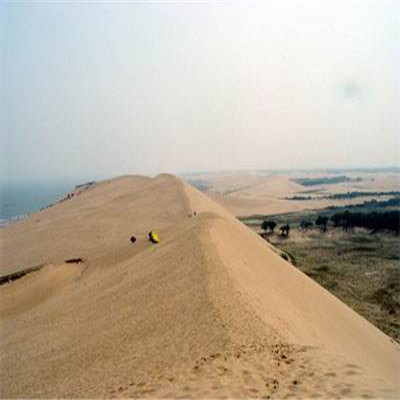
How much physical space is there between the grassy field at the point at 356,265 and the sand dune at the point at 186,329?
6181 millimetres

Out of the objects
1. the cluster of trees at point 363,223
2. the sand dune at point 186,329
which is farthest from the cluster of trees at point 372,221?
A: the sand dune at point 186,329

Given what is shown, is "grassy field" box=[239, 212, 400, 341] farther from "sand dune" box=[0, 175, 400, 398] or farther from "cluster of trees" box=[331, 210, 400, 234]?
"sand dune" box=[0, 175, 400, 398]

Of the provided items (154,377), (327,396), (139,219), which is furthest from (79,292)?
(139,219)

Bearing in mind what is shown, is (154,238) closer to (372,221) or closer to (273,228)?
(273,228)

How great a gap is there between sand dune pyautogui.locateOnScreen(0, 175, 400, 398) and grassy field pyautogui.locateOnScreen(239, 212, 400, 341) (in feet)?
20.3

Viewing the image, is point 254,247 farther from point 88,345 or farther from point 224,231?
point 88,345

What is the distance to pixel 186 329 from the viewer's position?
9.02 m

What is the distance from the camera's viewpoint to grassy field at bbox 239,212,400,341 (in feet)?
72.2

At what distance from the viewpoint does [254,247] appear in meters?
19.9

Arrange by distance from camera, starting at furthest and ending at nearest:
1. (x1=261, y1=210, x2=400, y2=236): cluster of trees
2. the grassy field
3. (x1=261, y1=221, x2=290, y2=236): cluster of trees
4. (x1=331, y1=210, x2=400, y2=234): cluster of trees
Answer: (x1=261, y1=221, x2=290, y2=236): cluster of trees, (x1=261, y1=210, x2=400, y2=236): cluster of trees, (x1=331, y1=210, x2=400, y2=234): cluster of trees, the grassy field

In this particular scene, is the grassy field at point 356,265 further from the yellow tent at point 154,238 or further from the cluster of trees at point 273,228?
the yellow tent at point 154,238

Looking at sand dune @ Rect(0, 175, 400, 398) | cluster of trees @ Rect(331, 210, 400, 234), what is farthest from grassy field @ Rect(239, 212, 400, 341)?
sand dune @ Rect(0, 175, 400, 398)

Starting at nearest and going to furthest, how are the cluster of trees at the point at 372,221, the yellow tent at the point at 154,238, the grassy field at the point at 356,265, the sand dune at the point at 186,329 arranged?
1. the sand dune at the point at 186,329
2. the yellow tent at the point at 154,238
3. the grassy field at the point at 356,265
4. the cluster of trees at the point at 372,221

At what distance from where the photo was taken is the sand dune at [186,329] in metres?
6.96
